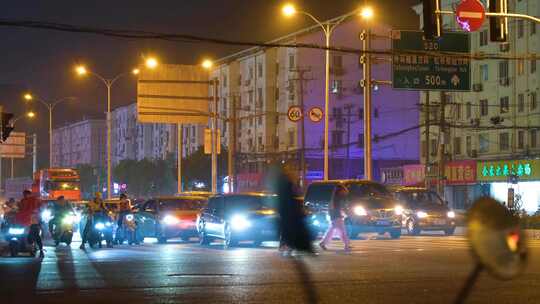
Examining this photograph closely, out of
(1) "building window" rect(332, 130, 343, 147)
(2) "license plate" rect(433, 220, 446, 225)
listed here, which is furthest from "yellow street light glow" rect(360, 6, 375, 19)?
(1) "building window" rect(332, 130, 343, 147)

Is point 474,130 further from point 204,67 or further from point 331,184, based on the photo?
point 331,184

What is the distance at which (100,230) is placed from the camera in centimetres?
2714

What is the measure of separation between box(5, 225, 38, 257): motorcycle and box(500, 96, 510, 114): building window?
5094cm

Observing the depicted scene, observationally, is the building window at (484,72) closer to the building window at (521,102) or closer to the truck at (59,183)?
the building window at (521,102)

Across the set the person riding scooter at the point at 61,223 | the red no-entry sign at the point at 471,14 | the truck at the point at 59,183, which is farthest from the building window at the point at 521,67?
the red no-entry sign at the point at 471,14

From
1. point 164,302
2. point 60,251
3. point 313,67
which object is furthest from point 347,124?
point 164,302

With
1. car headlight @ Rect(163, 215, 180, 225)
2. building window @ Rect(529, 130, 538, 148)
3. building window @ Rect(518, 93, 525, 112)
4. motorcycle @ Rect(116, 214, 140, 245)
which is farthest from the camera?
building window @ Rect(518, 93, 525, 112)

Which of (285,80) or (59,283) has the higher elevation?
(285,80)

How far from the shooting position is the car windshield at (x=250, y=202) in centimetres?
2734

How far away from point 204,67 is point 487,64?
36.0 meters

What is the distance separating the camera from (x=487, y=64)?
70688 millimetres

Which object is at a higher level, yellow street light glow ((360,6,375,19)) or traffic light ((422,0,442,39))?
yellow street light glow ((360,6,375,19))

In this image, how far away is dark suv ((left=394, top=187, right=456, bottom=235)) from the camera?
35.4 metres

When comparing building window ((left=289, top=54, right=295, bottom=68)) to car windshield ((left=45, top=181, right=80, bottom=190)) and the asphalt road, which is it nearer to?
car windshield ((left=45, top=181, right=80, bottom=190))
